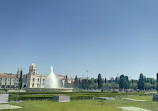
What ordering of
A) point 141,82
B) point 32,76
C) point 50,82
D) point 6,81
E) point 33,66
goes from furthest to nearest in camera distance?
point 6,81, point 32,76, point 33,66, point 141,82, point 50,82

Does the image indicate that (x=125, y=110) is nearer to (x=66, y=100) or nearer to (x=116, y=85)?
(x=66, y=100)

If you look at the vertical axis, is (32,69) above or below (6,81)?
above

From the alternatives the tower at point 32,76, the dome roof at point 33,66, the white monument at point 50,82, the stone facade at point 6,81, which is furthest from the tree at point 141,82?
the stone facade at point 6,81

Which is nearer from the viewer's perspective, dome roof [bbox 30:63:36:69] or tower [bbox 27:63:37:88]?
dome roof [bbox 30:63:36:69]

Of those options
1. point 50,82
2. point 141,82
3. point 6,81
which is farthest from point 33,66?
point 141,82

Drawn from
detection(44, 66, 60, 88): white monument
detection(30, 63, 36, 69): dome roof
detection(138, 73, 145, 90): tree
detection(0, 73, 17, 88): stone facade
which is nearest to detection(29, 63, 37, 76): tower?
detection(30, 63, 36, 69): dome roof

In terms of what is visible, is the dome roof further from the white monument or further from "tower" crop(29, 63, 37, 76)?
the white monument

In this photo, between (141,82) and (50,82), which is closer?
(50,82)

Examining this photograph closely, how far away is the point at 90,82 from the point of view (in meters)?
114

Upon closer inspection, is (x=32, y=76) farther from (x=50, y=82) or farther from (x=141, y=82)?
(x=141, y=82)

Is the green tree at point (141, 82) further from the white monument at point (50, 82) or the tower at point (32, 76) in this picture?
the tower at point (32, 76)

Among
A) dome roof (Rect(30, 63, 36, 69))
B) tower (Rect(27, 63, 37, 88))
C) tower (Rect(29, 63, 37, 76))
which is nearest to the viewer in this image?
dome roof (Rect(30, 63, 36, 69))

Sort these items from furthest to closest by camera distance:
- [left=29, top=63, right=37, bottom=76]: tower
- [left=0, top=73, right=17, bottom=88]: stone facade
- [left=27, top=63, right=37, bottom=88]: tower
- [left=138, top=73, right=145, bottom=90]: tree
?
[left=0, top=73, right=17, bottom=88]: stone facade
[left=27, top=63, right=37, bottom=88]: tower
[left=29, top=63, right=37, bottom=76]: tower
[left=138, top=73, right=145, bottom=90]: tree

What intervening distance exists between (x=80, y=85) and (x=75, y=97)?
87.1 meters
